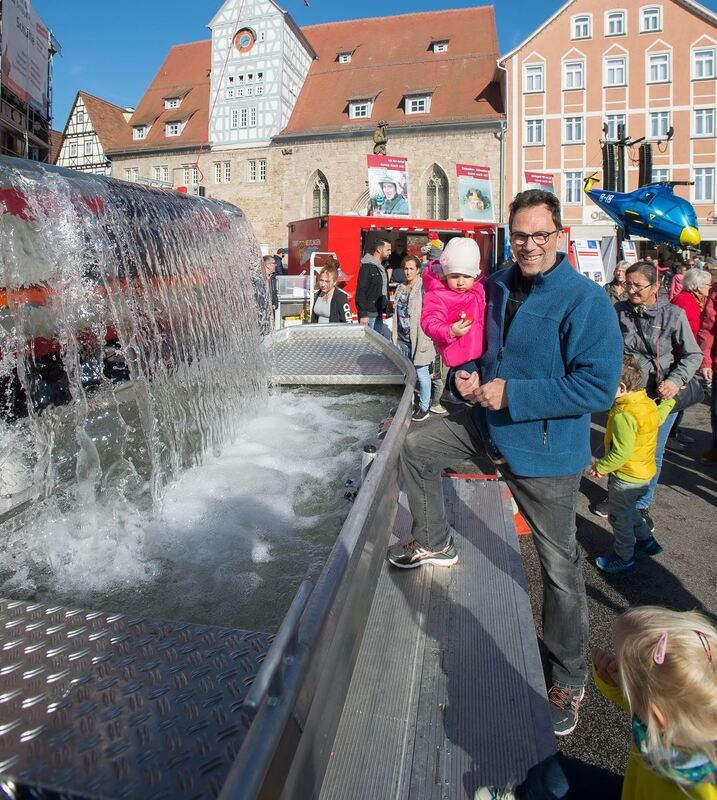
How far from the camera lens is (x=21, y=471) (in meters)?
3.11

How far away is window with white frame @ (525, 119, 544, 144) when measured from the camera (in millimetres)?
32500

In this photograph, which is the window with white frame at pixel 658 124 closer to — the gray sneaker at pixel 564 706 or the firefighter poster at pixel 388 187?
the firefighter poster at pixel 388 187

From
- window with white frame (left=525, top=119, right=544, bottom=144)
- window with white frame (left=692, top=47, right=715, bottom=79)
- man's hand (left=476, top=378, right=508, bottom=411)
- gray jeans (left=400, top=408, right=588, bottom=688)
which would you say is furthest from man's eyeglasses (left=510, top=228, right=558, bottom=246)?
window with white frame (left=692, top=47, right=715, bottom=79)

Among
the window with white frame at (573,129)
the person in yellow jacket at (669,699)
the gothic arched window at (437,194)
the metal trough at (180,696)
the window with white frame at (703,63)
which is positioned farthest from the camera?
the gothic arched window at (437,194)

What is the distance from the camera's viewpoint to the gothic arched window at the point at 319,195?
36.9 metres

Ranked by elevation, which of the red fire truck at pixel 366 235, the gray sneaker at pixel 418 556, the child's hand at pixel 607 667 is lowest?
the gray sneaker at pixel 418 556

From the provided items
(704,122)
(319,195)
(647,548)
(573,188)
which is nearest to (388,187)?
(647,548)

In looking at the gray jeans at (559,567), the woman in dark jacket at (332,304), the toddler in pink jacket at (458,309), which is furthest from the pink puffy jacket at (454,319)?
the woman in dark jacket at (332,304)

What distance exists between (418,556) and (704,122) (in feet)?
118

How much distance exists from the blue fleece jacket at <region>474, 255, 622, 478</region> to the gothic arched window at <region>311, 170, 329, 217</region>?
36349mm

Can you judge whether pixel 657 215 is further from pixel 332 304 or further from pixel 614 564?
pixel 614 564

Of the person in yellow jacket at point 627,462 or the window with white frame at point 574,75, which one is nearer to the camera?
the person in yellow jacket at point 627,462

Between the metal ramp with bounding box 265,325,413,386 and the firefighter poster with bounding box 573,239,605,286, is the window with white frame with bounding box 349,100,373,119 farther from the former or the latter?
the metal ramp with bounding box 265,325,413,386

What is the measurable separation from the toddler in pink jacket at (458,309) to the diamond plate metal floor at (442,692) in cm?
96
